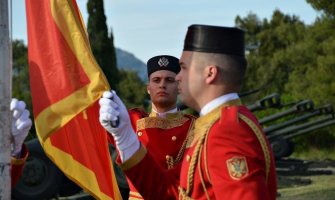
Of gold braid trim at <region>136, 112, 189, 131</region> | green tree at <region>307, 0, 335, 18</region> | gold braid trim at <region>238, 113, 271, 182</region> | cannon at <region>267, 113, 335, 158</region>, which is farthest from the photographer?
green tree at <region>307, 0, 335, 18</region>

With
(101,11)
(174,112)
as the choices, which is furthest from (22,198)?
(101,11)

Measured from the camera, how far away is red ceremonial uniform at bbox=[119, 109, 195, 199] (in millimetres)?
4844

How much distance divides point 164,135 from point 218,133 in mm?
2147

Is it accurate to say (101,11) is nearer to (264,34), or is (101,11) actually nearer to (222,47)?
(264,34)

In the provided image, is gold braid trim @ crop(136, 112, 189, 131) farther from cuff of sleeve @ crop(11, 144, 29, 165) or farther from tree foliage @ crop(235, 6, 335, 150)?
tree foliage @ crop(235, 6, 335, 150)

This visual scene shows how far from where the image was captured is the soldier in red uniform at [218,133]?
8.82 ft

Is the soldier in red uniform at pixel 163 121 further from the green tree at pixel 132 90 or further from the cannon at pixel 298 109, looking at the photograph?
the green tree at pixel 132 90

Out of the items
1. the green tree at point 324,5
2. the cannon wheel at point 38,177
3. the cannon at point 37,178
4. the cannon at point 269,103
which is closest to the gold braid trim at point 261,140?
the cannon at point 37,178

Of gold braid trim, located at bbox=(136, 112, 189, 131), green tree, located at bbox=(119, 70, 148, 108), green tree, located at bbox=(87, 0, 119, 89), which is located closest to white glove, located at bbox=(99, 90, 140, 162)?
gold braid trim, located at bbox=(136, 112, 189, 131)

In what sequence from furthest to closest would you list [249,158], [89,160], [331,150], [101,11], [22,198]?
[101,11]
[331,150]
[22,198]
[89,160]
[249,158]

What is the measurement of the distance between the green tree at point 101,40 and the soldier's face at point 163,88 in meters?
→ 26.0

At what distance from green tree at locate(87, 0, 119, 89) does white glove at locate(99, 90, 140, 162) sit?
1097 inches

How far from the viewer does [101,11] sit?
31547 mm

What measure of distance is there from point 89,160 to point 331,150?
21.4 metres
